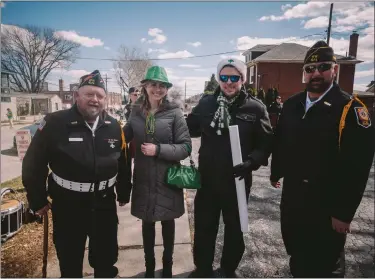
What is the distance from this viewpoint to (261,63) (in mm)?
26438

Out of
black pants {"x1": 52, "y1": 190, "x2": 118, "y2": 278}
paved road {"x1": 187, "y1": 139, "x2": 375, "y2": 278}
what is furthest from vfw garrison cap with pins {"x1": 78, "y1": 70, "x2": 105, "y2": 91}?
paved road {"x1": 187, "y1": 139, "x2": 375, "y2": 278}

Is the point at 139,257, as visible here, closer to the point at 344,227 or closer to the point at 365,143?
the point at 344,227

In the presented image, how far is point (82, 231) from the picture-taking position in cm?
225

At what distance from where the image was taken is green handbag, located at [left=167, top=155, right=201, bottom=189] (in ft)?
8.18

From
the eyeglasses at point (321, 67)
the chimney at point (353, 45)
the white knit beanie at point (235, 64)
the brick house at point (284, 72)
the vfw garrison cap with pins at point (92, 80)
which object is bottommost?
A: the vfw garrison cap with pins at point (92, 80)

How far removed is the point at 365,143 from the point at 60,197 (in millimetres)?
2569

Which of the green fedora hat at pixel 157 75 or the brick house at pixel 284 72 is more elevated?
the brick house at pixel 284 72

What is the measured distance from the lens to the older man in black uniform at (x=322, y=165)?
1967 millimetres

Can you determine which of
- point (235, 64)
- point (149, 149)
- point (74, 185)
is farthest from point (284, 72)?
point (74, 185)

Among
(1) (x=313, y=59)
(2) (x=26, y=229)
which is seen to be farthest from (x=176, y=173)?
(2) (x=26, y=229)

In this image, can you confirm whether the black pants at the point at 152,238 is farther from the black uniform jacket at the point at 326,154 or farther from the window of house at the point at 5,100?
the window of house at the point at 5,100

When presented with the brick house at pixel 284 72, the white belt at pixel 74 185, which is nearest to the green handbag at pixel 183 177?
the white belt at pixel 74 185

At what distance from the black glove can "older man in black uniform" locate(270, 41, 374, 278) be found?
0.34 meters

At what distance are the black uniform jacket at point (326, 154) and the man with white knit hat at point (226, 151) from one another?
0.26m
